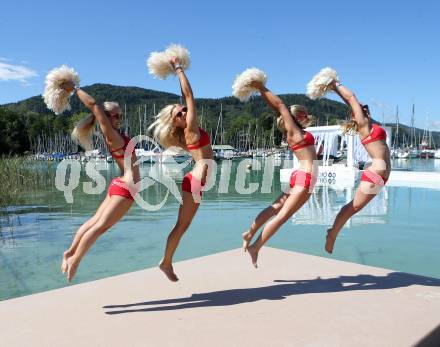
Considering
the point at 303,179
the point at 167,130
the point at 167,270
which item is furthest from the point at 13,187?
the point at 303,179

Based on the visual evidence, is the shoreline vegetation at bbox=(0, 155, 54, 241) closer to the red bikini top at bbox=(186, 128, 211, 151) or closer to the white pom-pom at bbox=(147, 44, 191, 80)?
the white pom-pom at bbox=(147, 44, 191, 80)

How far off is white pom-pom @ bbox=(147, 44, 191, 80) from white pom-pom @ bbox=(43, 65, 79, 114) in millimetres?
712

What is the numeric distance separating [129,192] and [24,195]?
50.8 ft

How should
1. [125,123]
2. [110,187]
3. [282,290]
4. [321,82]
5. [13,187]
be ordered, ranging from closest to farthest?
[110,187] < [282,290] < [321,82] < [13,187] < [125,123]

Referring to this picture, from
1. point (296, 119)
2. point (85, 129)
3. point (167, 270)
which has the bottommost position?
point (167, 270)

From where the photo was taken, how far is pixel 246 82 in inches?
176

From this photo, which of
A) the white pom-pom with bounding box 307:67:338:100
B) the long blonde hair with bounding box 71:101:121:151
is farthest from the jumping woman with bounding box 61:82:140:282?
the white pom-pom with bounding box 307:67:338:100

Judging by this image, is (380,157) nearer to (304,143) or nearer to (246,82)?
(304,143)

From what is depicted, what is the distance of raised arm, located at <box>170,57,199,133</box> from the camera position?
3932mm

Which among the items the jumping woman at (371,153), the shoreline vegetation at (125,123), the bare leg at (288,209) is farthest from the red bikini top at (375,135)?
the shoreline vegetation at (125,123)

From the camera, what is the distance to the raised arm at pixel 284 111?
14.3ft

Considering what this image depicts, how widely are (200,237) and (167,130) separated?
568 centimetres

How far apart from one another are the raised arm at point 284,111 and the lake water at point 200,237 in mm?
1598

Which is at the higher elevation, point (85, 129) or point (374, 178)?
point (85, 129)
